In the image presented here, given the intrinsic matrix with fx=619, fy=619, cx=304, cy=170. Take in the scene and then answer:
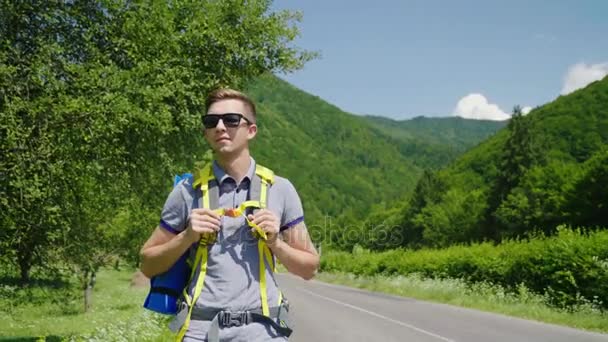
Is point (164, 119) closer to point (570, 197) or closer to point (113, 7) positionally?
point (113, 7)

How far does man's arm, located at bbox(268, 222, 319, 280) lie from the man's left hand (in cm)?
18

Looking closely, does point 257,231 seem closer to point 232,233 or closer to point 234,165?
point 232,233

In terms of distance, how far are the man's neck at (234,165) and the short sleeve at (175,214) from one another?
0.24 m

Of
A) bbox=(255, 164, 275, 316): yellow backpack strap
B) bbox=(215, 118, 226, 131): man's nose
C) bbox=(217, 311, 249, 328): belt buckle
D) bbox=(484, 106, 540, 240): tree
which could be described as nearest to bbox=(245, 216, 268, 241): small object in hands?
bbox=(255, 164, 275, 316): yellow backpack strap

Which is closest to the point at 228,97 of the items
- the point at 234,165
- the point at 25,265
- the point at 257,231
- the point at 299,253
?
the point at 234,165

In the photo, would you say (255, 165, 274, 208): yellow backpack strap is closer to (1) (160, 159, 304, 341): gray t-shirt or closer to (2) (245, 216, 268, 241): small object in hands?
(1) (160, 159, 304, 341): gray t-shirt

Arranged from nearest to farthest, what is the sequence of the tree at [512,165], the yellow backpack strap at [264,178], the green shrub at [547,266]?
1. the yellow backpack strap at [264,178]
2. the green shrub at [547,266]
3. the tree at [512,165]

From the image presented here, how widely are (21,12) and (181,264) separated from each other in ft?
27.9

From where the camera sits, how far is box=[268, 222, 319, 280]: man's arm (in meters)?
3.07

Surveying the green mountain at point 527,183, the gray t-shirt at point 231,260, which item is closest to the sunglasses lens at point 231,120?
the gray t-shirt at point 231,260

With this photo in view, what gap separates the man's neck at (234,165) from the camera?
10.2 feet

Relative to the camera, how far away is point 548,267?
21594 mm

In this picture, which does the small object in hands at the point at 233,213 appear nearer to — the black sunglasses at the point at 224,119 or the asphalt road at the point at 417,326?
the black sunglasses at the point at 224,119

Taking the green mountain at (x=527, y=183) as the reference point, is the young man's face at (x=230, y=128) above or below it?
below
